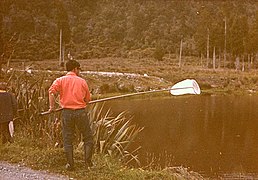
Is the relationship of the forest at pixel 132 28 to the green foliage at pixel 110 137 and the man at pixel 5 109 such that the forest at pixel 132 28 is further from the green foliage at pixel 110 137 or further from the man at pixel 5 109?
the man at pixel 5 109

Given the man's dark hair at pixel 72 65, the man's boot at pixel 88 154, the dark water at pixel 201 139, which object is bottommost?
the dark water at pixel 201 139

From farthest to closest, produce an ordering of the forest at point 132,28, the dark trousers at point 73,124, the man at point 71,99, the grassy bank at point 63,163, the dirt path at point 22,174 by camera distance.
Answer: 1. the forest at point 132,28
2. the grassy bank at point 63,163
3. the dark trousers at point 73,124
4. the man at point 71,99
5. the dirt path at point 22,174

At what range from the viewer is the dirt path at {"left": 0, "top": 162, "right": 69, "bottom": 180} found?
8.56 meters

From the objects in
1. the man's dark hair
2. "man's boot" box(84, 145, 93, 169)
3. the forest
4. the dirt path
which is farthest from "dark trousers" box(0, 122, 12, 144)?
the forest

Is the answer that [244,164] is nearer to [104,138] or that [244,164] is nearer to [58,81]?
[104,138]

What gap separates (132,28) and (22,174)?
427ft

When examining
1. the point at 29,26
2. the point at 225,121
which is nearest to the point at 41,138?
the point at 225,121

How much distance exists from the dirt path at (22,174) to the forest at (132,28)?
207 feet

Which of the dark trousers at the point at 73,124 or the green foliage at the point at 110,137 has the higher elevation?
the dark trousers at the point at 73,124

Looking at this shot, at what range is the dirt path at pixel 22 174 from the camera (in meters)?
8.56

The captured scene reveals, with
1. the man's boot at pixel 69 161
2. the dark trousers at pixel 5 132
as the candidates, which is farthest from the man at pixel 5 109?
the man's boot at pixel 69 161

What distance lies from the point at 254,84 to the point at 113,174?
2211 inches

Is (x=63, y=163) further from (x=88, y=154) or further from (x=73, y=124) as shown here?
(x=73, y=124)

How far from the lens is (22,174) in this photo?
8.77m
